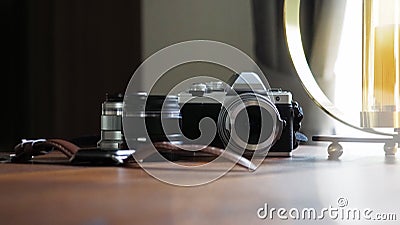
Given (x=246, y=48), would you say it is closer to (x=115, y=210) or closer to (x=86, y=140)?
(x=86, y=140)

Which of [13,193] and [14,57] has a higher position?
[14,57]

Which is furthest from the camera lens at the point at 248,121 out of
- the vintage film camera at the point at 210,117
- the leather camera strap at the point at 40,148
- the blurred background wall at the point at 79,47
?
the blurred background wall at the point at 79,47

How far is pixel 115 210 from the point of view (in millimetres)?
227

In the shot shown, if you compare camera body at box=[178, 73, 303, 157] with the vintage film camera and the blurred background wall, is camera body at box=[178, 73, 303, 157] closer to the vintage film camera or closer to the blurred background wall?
the vintage film camera

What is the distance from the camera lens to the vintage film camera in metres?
0.44

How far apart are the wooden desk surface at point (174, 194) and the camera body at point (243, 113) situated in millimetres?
64

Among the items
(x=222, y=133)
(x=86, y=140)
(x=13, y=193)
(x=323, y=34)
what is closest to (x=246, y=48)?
(x=323, y=34)

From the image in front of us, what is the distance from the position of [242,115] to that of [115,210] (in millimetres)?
241

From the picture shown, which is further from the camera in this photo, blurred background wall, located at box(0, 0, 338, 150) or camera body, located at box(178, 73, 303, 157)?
blurred background wall, located at box(0, 0, 338, 150)

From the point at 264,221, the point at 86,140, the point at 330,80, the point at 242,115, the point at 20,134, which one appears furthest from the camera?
the point at 20,134

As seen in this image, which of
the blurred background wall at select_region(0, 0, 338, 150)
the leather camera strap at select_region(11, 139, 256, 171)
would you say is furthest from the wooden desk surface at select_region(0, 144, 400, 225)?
the blurred background wall at select_region(0, 0, 338, 150)

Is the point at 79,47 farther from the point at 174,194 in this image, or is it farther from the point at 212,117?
the point at 174,194

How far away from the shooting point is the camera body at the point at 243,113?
454 millimetres

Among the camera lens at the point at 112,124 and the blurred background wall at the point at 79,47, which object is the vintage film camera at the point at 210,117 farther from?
the blurred background wall at the point at 79,47
